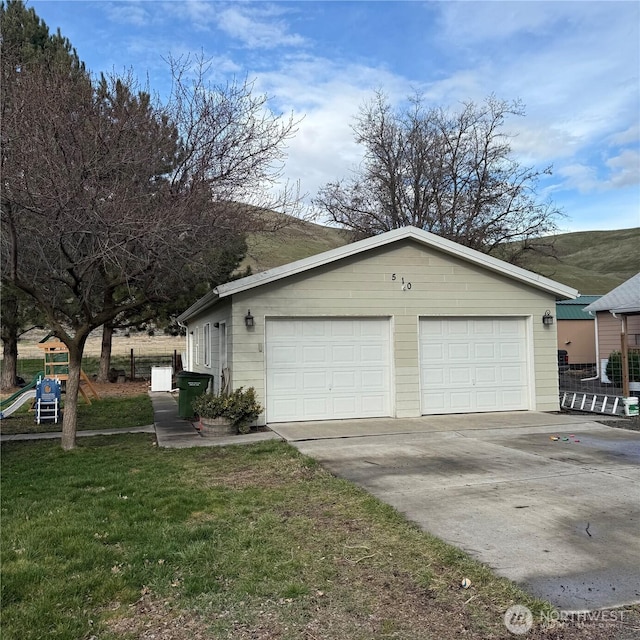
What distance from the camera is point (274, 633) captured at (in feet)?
10.1

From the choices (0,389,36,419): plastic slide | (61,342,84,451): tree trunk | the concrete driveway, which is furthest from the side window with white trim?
(61,342,84,451): tree trunk

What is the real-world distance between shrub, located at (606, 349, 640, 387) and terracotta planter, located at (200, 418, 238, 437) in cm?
1279

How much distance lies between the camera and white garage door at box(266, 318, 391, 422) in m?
11.0

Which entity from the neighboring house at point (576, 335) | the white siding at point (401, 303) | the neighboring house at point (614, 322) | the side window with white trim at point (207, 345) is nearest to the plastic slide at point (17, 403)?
the side window with white trim at point (207, 345)

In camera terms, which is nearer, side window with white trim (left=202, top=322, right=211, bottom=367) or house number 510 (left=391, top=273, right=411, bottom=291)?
house number 510 (left=391, top=273, right=411, bottom=291)

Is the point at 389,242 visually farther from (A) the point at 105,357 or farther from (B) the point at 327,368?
(A) the point at 105,357

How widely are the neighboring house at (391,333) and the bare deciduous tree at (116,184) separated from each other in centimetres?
168

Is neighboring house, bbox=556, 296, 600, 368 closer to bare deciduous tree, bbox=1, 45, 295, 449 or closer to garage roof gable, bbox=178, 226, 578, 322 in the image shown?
garage roof gable, bbox=178, 226, 578, 322

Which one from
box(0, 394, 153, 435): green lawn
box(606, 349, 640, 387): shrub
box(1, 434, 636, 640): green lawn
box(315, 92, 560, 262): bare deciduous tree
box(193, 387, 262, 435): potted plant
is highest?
→ box(315, 92, 560, 262): bare deciduous tree

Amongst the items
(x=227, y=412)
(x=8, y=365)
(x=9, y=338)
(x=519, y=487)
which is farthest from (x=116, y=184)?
(x=8, y=365)

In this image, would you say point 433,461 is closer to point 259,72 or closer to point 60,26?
point 259,72

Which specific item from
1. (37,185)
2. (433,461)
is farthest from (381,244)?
(37,185)

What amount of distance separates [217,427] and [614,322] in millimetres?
16377

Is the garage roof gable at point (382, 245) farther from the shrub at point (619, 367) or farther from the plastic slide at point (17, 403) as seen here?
the shrub at point (619, 367)
